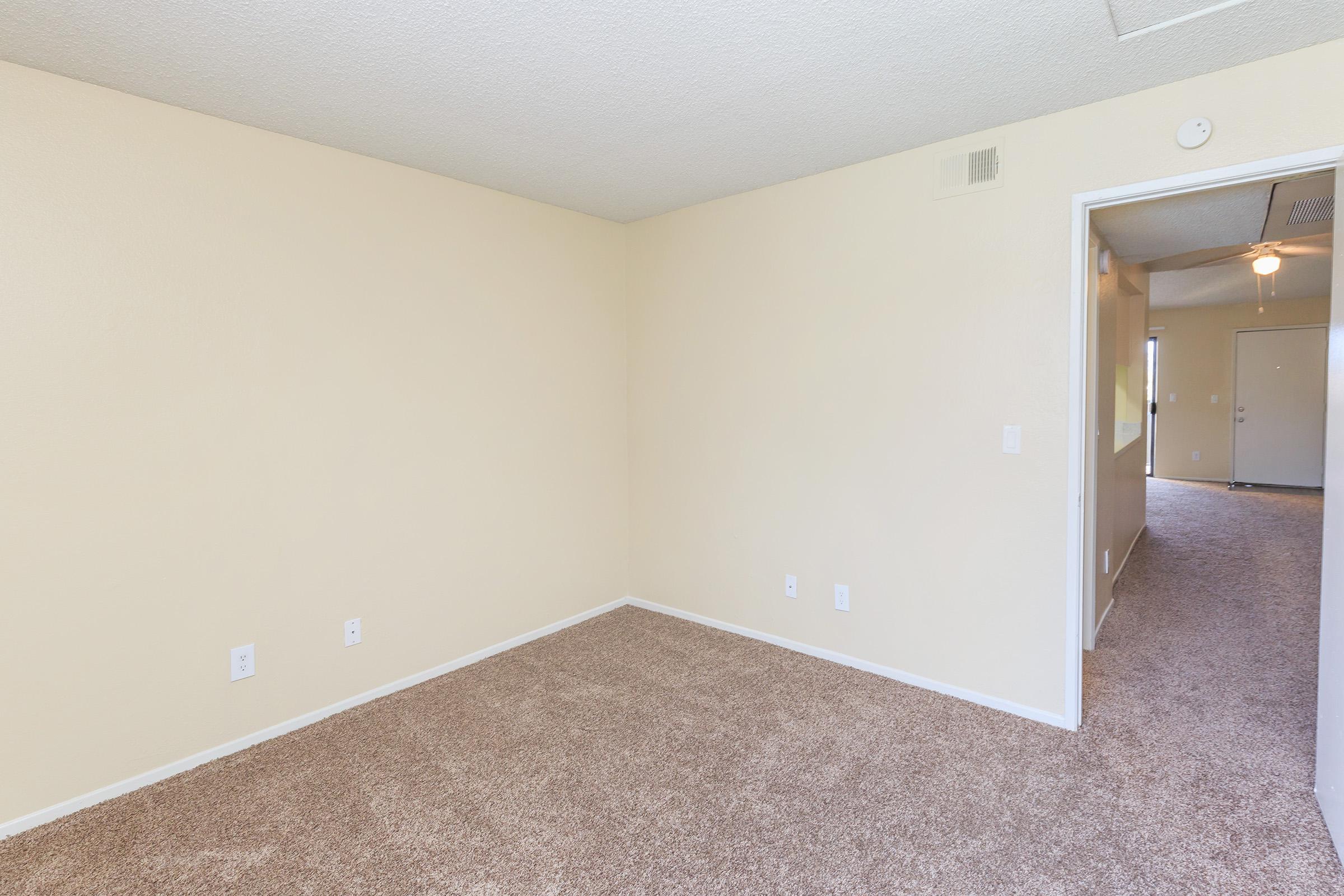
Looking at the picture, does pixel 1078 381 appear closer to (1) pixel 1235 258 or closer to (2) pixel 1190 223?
(2) pixel 1190 223

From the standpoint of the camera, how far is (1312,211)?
3041 mm

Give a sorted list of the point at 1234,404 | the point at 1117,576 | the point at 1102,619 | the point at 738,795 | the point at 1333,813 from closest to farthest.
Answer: the point at 1333,813
the point at 738,795
the point at 1102,619
the point at 1117,576
the point at 1234,404

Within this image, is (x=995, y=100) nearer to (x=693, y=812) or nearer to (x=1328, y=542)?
(x=1328, y=542)

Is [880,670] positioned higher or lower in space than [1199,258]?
lower

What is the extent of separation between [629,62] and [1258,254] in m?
5.39

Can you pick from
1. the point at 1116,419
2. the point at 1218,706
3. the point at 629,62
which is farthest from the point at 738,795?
the point at 1116,419

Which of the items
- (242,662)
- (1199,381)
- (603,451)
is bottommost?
(242,662)

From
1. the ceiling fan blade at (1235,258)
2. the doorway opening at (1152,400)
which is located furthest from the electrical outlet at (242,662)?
the doorway opening at (1152,400)

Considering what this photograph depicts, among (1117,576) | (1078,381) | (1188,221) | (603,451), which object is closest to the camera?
(1078,381)

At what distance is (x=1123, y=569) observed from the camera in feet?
16.1

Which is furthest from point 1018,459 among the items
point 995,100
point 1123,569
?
point 1123,569

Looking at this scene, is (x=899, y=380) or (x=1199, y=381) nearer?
(x=899, y=380)

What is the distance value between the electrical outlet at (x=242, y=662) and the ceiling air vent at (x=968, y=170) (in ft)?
10.9

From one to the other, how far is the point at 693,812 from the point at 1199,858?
1438 millimetres
